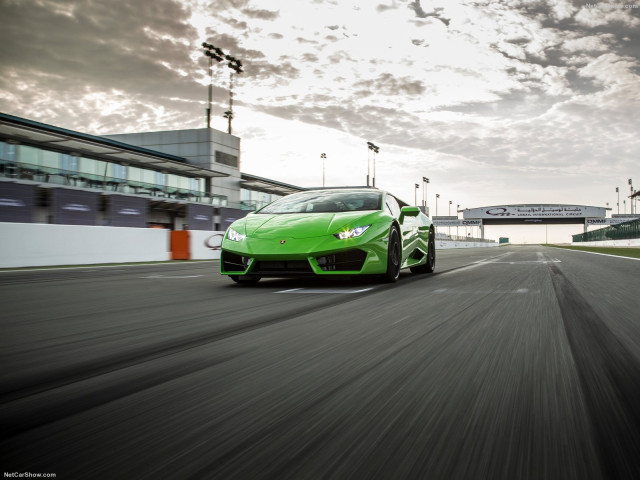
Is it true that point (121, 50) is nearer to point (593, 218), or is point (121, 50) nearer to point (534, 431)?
point (534, 431)

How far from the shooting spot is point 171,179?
54.2 meters

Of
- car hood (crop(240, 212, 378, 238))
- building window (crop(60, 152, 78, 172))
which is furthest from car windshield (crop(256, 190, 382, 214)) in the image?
building window (crop(60, 152, 78, 172))

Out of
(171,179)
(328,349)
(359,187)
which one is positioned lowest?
(328,349)

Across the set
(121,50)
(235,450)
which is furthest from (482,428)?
(121,50)

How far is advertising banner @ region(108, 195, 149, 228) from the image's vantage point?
40188 millimetres

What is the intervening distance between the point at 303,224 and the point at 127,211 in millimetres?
37245

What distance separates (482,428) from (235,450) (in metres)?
0.80

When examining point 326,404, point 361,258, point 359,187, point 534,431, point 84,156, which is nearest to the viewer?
point 534,431

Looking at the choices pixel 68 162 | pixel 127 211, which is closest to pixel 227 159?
pixel 127 211

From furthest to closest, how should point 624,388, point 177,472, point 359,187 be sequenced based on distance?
1. point 359,187
2. point 624,388
3. point 177,472

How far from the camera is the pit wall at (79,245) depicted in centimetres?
1400

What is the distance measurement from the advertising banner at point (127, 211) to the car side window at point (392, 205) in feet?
112

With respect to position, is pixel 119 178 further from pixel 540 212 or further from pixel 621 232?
pixel 540 212

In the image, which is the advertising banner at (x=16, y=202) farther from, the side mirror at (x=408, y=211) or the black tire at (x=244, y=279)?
the side mirror at (x=408, y=211)
